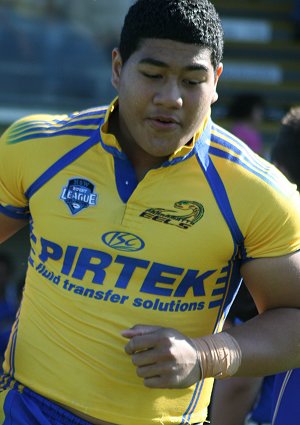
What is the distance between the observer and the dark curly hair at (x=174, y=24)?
2861 mm

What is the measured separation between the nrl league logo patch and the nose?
393 mm

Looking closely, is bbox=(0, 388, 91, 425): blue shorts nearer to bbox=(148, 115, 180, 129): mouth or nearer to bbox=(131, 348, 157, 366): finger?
bbox=(131, 348, 157, 366): finger

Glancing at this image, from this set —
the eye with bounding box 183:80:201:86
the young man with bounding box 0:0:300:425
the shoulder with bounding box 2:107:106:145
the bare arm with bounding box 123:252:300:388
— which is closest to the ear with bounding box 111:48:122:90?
the young man with bounding box 0:0:300:425

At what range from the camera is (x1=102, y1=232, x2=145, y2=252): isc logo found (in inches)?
116

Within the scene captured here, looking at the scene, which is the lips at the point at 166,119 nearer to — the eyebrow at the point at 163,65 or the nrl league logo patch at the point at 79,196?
the eyebrow at the point at 163,65

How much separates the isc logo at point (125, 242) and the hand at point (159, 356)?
0.37 m

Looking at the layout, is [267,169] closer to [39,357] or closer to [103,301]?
[103,301]

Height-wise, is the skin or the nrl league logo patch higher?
the skin

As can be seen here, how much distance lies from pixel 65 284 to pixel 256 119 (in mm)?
6490

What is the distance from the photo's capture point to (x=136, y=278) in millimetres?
2955

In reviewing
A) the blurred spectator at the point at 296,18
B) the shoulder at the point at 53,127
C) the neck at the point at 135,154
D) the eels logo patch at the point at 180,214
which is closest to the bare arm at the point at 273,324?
the eels logo patch at the point at 180,214

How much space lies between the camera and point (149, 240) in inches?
116

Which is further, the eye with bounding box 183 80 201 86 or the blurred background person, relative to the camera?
the blurred background person

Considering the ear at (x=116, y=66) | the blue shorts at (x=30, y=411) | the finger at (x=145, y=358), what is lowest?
the blue shorts at (x=30, y=411)
